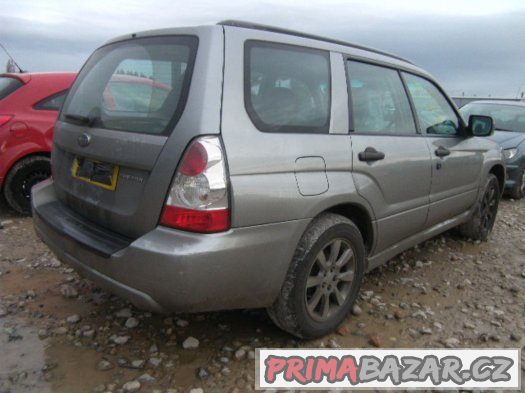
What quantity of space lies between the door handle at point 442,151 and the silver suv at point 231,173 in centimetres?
42

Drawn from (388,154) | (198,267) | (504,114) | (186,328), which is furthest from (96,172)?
→ (504,114)

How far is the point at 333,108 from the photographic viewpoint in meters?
2.52

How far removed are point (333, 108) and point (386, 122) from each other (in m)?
0.63

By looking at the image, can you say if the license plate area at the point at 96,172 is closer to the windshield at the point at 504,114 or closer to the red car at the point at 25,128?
the red car at the point at 25,128

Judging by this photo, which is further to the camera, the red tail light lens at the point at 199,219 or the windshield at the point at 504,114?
the windshield at the point at 504,114

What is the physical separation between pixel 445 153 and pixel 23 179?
4253mm

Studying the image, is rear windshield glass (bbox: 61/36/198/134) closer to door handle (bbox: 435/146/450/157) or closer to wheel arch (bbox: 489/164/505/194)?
door handle (bbox: 435/146/450/157)

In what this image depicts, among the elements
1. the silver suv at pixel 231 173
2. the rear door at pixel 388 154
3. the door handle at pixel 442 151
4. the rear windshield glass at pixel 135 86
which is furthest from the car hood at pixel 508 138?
the rear windshield glass at pixel 135 86

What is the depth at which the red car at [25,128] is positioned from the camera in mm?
4543

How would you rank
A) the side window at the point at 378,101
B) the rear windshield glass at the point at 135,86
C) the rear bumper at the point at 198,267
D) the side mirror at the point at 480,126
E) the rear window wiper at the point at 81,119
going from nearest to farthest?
the rear bumper at the point at 198,267, the rear windshield glass at the point at 135,86, the rear window wiper at the point at 81,119, the side window at the point at 378,101, the side mirror at the point at 480,126

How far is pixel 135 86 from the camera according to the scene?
2.38 metres

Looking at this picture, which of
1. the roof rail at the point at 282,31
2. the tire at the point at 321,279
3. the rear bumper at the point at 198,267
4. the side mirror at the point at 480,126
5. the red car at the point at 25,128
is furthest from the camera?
the red car at the point at 25,128

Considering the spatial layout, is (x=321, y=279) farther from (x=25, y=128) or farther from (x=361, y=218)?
(x=25, y=128)

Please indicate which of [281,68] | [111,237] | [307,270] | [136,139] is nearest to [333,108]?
[281,68]
